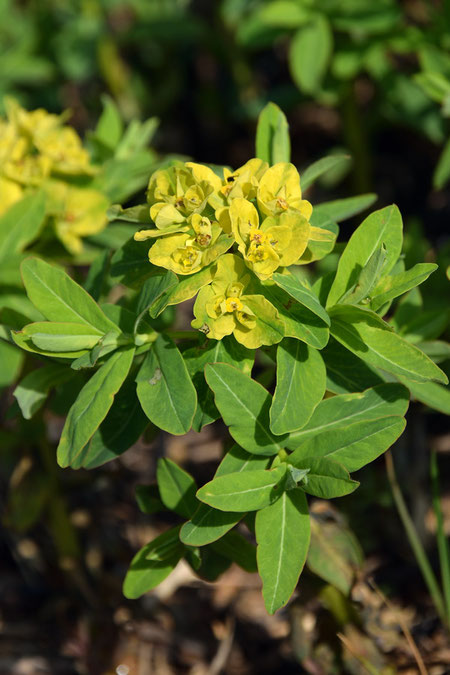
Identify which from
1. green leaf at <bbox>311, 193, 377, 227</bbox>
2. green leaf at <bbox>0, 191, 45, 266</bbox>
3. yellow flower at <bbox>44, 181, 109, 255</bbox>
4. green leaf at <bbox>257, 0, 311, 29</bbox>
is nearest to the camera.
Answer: green leaf at <bbox>311, 193, 377, 227</bbox>

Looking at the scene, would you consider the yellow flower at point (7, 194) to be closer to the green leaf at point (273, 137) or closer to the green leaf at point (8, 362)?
the green leaf at point (8, 362)

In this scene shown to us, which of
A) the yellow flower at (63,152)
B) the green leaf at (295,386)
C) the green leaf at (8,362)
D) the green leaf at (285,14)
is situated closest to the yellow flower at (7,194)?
the yellow flower at (63,152)

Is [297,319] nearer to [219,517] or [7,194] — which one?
[219,517]

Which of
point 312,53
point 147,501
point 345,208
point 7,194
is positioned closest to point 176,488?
point 147,501

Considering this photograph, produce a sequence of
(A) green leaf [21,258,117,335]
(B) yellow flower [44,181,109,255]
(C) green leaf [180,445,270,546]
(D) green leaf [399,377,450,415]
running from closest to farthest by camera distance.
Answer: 1. (C) green leaf [180,445,270,546]
2. (A) green leaf [21,258,117,335]
3. (D) green leaf [399,377,450,415]
4. (B) yellow flower [44,181,109,255]

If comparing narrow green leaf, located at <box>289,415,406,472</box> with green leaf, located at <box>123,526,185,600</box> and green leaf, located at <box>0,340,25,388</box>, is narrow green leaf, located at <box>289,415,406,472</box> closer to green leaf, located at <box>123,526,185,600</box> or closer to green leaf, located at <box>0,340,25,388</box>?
green leaf, located at <box>123,526,185,600</box>

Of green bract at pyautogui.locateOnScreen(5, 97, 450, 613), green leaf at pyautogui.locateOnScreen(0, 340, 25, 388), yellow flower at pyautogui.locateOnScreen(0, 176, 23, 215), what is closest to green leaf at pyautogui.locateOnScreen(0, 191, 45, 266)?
yellow flower at pyautogui.locateOnScreen(0, 176, 23, 215)
